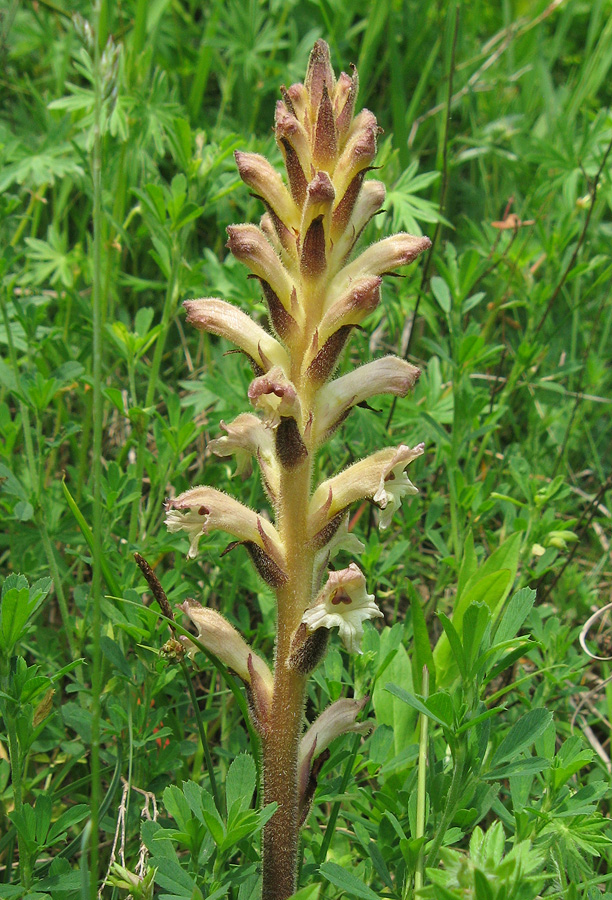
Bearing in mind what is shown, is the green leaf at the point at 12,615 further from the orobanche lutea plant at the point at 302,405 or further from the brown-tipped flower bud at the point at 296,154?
the brown-tipped flower bud at the point at 296,154

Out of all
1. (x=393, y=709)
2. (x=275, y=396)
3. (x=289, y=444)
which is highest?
(x=275, y=396)

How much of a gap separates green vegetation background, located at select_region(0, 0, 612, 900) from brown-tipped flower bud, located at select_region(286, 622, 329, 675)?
29cm

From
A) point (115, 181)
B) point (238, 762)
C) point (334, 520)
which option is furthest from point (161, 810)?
point (115, 181)

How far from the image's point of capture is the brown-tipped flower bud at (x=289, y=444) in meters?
1.94

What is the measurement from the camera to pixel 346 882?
173 centimetres

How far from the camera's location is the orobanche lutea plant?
6.45 ft

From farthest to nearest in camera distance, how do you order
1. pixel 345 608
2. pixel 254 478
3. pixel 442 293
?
pixel 442 293 < pixel 254 478 < pixel 345 608

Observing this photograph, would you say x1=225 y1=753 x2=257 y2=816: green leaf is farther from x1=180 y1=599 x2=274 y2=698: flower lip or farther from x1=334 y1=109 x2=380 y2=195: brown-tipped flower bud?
x1=334 y1=109 x2=380 y2=195: brown-tipped flower bud

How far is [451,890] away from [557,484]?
160 centimetres

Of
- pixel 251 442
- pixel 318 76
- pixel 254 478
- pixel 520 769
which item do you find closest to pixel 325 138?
pixel 318 76

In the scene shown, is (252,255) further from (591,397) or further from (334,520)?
(591,397)

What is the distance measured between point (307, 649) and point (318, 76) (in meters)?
1.39

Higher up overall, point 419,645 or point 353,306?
point 353,306

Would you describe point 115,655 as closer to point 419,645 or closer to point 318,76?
point 419,645
